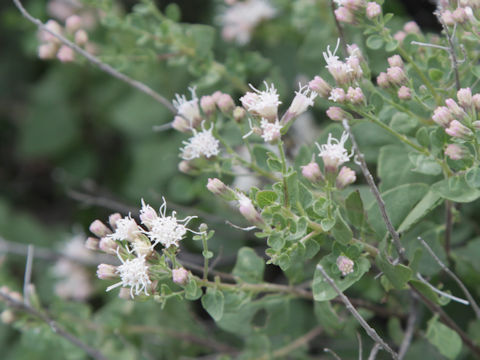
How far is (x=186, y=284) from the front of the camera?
1.16m

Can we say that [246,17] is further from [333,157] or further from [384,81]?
[333,157]

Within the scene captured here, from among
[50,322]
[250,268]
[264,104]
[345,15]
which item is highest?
[345,15]

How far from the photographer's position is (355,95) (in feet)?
3.92

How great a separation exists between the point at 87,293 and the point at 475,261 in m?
1.51

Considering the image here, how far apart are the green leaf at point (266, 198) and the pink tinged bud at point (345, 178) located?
14 cm

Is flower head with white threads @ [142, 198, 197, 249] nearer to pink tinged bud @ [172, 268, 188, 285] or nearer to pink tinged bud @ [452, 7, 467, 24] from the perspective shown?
pink tinged bud @ [172, 268, 188, 285]

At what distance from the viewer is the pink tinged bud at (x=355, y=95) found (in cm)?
119

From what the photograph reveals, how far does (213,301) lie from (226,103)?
47cm

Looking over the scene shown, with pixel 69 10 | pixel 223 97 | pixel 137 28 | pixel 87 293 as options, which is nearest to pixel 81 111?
pixel 69 10

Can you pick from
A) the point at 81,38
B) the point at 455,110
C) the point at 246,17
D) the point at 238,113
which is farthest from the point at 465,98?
the point at 246,17

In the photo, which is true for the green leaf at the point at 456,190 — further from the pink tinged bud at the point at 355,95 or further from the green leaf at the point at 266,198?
the green leaf at the point at 266,198

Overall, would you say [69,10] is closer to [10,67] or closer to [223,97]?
[10,67]

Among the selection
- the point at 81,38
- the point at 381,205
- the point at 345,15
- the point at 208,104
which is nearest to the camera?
the point at 381,205

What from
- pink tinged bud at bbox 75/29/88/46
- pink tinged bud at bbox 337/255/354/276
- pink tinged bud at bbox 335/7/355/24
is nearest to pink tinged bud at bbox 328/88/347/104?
pink tinged bud at bbox 335/7/355/24
